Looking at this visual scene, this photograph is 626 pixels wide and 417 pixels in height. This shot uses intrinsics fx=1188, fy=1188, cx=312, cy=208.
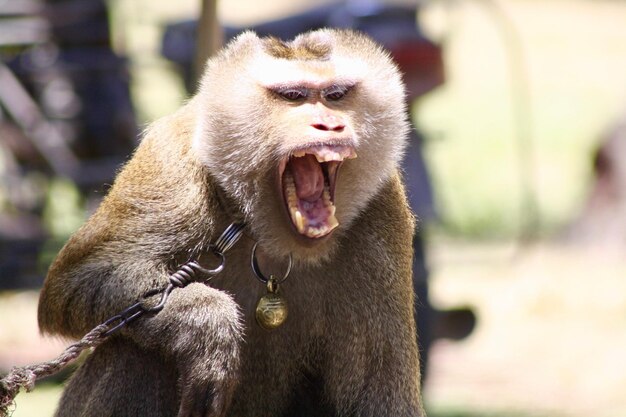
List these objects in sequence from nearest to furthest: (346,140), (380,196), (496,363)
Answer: (346,140), (380,196), (496,363)

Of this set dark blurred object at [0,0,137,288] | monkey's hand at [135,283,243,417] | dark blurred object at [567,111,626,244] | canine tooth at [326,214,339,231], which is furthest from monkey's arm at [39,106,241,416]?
dark blurred object at [567,111,626,244]

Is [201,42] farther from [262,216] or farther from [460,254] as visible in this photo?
[460,254]

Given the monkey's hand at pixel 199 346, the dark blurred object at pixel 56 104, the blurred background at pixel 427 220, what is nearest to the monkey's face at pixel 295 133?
the monkey's hand at pixel 199 346

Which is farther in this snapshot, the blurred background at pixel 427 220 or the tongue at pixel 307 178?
the blurred background at pixel 427 220

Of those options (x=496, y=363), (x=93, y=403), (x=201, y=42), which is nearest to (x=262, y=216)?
(x=93, y=403)

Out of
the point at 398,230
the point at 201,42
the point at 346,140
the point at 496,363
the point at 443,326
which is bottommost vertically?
the point at 496,363

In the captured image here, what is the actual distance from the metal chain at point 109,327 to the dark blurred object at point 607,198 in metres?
7.97

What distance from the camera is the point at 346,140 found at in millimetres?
3861

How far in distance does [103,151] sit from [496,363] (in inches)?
144

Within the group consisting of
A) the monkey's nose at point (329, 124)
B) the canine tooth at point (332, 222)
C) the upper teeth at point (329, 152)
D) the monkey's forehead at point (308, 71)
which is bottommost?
the canine tooth at point (332, 222)

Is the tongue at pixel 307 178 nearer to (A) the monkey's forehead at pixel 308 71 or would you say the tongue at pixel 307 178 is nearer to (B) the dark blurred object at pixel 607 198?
Result: (A) the monkey's forehead at pixel 308 71

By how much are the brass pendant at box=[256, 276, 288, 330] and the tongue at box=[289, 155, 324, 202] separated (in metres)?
0.39

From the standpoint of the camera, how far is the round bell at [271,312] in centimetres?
418

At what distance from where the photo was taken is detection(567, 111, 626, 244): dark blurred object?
11617 mm
